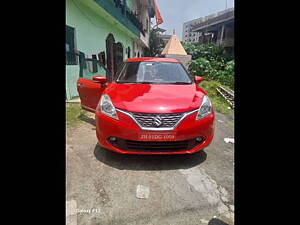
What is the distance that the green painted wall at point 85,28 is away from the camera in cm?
515

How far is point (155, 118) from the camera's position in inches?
78.9

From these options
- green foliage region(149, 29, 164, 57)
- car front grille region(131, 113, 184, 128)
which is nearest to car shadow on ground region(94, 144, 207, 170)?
car front grille region(131, 113, 184, 128)

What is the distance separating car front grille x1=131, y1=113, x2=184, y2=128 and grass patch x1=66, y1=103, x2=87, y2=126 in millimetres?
2092

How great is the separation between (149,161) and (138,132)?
518 mm

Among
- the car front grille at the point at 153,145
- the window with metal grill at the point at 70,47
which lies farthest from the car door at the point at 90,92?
the window with metal grill at the point at 70,47

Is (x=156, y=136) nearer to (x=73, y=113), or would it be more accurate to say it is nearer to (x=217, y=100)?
A: (x=73, y=113)

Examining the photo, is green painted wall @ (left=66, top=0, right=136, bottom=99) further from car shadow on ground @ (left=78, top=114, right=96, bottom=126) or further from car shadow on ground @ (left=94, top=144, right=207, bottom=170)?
car shadow on ground @ (left=94, top=144, right=207, bottom=170)

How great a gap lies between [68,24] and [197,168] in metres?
5.23

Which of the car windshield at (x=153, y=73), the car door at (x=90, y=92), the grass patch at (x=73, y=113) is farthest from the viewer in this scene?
the grass patch at (x=73, y=113)

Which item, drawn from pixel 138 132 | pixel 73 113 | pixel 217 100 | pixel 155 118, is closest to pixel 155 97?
pixel 155 118

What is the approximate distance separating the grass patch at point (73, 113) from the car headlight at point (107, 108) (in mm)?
1595

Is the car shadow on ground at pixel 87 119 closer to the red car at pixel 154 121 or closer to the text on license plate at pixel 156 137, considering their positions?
the red car at pixel 154 121
